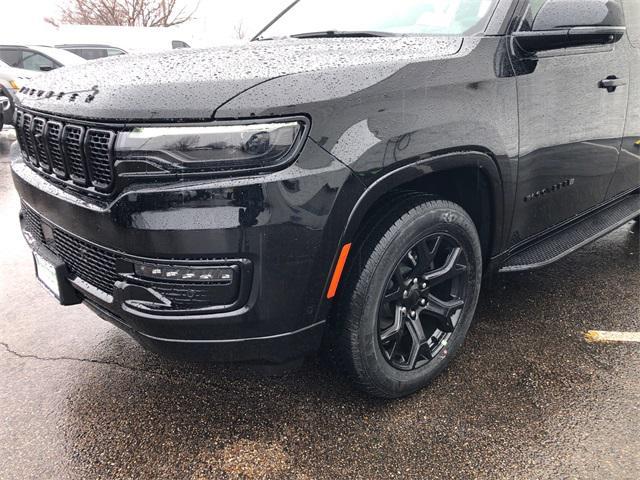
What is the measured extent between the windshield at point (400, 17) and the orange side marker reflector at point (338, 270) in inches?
44.8

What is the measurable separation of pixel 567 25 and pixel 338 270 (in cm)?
143

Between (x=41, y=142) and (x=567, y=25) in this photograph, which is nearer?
(x=41, y=142)

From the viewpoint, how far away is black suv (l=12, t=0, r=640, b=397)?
5.24ft

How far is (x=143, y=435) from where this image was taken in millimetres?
2072

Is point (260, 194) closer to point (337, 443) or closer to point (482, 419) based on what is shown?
point (337, 443)

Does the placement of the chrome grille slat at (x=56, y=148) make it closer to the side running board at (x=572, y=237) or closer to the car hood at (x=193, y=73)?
the car hood at (x=193, y=73)

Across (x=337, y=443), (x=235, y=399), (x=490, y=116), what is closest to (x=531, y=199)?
(x=490, y=116)

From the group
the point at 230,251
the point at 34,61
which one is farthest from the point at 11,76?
the point at 230,251

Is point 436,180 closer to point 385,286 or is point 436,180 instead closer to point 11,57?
→ point 385,286

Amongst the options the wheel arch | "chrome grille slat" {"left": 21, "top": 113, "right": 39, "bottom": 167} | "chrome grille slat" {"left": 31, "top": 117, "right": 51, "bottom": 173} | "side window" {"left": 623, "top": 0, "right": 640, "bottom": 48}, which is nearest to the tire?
the wheel arch

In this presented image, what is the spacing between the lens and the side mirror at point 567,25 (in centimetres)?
213

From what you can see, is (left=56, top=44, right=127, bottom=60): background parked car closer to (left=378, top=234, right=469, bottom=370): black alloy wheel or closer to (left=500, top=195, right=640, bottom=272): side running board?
(left=500, top=195, right=640, bottom=272): side running board

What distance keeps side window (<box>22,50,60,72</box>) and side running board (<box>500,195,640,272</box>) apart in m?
10.6

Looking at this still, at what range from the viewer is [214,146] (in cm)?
159
